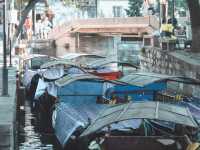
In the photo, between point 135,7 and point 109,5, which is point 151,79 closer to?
point 135,7

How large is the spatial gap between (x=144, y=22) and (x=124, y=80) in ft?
91.3

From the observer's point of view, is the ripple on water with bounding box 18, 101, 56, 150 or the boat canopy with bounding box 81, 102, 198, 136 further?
the ripple on water with bounding box 18, 101, 56, 150

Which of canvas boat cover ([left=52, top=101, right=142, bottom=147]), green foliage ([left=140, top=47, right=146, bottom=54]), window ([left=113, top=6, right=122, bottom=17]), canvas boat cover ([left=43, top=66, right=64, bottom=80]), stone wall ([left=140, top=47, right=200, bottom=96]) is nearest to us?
canvas boat cover ([left=52, top=101, right=142, bottom=147])

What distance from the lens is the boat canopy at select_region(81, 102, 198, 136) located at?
11.3m

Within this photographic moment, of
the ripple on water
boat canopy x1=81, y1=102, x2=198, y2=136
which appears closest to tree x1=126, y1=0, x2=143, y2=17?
the ripple on water

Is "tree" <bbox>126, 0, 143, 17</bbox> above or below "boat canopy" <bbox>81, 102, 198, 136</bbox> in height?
above

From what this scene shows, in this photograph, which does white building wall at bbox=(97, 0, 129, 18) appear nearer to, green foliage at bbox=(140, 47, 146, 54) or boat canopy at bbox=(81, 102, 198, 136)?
green foliage at bbox=(140, 47, 146, 54)

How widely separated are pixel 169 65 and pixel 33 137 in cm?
1084

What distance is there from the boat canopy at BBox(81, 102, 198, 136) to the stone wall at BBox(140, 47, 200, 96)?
10.6 meters

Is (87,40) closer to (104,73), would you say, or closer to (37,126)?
(104,73)

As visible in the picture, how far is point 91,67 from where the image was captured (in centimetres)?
2794

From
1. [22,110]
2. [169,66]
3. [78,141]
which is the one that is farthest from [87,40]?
[78,141]

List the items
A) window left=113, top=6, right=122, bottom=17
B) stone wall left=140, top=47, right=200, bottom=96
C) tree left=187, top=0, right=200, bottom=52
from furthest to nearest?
window left=113, top=6, right=122, bottom=17
tree left=187, top=0, right=200, bottom=52
stone wall left=140, top=47, right=200, bottom=96

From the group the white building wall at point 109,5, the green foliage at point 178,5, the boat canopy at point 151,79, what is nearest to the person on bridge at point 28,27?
the green foliage at point 178,5
